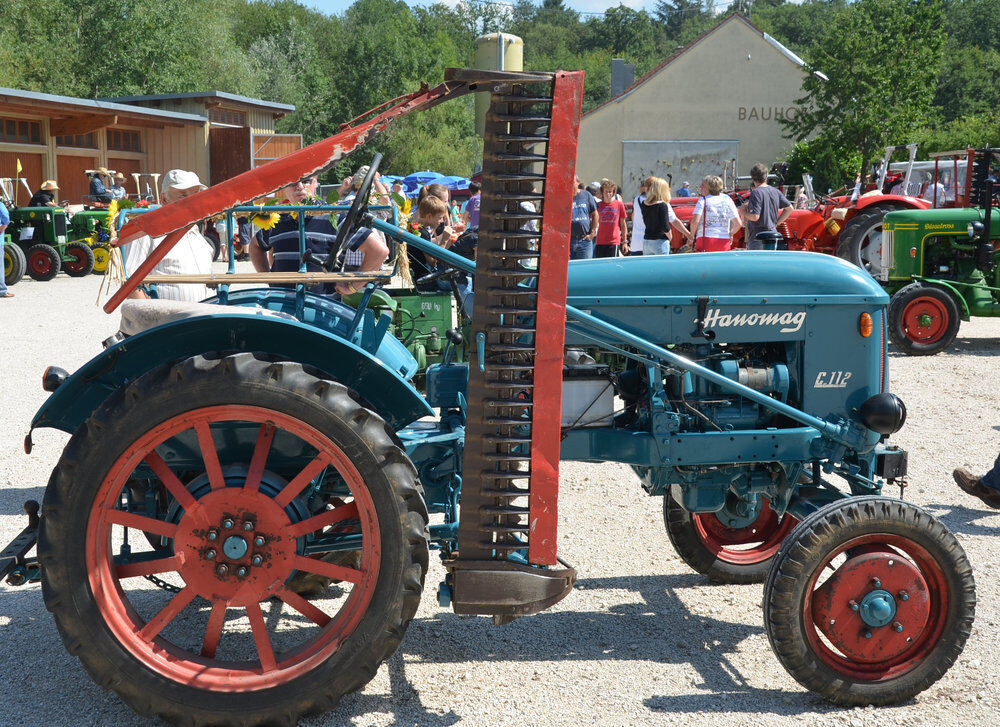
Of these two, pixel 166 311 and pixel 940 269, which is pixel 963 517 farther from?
pixel 940 269

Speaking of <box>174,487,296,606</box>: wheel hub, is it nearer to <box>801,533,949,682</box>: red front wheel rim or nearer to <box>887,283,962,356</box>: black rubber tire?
<box>801,533,949,682</box>: red front wheel rim

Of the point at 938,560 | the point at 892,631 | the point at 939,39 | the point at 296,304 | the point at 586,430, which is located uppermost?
the point at 939,39

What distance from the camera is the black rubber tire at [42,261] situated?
16703 millimetres

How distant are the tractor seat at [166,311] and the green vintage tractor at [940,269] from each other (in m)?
8.15

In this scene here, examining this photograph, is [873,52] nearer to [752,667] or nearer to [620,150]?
[620,150]

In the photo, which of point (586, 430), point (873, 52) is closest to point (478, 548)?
point (586, 430)

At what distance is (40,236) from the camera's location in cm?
1708

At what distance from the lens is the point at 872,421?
3352mm

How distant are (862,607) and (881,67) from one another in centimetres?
2845

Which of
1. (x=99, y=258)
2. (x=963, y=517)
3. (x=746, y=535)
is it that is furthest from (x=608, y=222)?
(x=99, y=258)

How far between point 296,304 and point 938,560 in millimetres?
2334

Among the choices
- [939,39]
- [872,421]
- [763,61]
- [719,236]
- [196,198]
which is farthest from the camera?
[763,61]

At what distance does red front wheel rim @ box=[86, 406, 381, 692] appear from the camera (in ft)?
9.08

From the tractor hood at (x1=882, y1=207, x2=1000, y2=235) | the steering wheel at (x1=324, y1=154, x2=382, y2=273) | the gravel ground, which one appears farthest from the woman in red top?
the steering wheel at (x1=324, y1=154, x2=382, y2=273)
